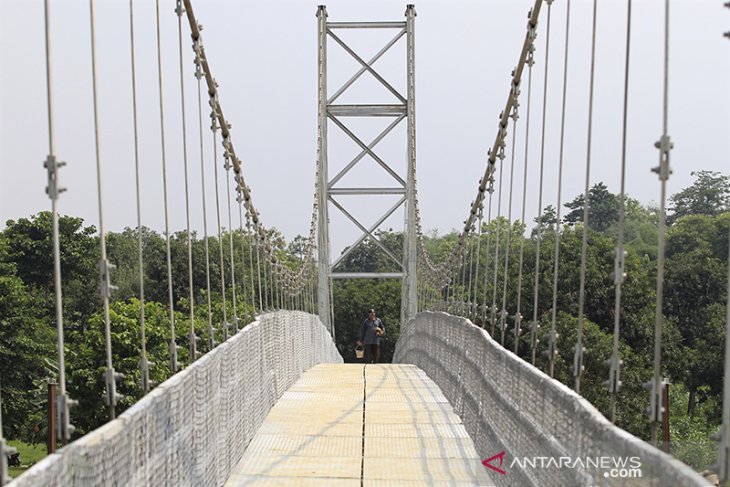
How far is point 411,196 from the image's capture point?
113 ft

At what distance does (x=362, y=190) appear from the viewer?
35.0 meters

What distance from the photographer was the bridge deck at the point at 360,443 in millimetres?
6836

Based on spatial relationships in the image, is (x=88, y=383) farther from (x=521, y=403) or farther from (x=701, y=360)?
(x=521, y=403)

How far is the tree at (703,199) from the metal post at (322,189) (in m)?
26.5

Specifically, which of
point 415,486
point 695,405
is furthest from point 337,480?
point 695,405

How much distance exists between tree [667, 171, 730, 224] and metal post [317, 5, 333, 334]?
2653cm

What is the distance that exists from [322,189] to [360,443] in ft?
87.7

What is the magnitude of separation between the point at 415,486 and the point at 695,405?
41.4 m

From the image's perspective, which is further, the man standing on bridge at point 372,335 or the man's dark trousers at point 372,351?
the man's dark trousers at point 372,351

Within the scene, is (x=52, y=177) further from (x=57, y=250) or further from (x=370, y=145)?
(x=370, y=145)

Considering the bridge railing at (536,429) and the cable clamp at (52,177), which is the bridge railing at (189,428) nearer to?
the cable clamp at (52,177)

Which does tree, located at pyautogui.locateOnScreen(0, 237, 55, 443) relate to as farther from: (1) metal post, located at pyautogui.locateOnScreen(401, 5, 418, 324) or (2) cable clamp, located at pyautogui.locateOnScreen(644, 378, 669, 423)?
(2) cable clamp, located at pyautogui.locateOnScreen(644, 378, 669, 423)

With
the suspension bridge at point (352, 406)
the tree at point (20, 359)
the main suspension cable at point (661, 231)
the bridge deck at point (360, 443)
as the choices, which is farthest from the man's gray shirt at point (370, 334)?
the main suspension cable at point (661, 231)

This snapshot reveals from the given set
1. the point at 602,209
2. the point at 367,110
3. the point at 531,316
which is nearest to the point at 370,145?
the point at 367,110
